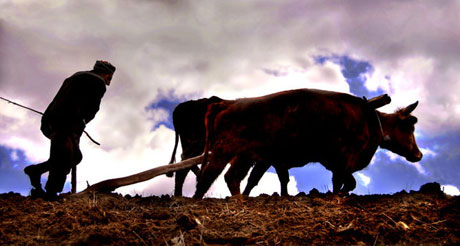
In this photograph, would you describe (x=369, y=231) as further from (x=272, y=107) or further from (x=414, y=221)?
(x=272, y=107)

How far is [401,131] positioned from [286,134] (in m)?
3.19

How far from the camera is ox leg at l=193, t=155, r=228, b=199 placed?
5.67 m

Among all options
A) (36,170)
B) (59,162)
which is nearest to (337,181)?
(59,162)

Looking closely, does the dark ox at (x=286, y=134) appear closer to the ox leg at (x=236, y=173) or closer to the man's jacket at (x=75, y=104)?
the ox leg at (x=236, y=173)

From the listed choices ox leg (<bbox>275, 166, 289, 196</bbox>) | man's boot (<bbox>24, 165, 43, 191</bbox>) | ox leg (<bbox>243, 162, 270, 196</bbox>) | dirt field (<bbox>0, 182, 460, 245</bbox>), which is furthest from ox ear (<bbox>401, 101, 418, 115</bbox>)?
man's boot (<bbox>24, 165, 43, 191</bbox>)

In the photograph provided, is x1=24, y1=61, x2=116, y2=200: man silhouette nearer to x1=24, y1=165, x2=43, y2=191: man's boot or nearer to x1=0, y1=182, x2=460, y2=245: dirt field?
x1=24, y1=165, x2=43, y2=191: man's boot

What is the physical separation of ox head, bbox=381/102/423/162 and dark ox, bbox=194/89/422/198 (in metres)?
1.36

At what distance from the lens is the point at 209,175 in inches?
223

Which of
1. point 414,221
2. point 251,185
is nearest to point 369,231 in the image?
point 414,221

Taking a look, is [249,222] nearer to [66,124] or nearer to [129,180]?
[129,180]

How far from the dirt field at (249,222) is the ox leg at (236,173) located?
113 cm

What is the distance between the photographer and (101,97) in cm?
586

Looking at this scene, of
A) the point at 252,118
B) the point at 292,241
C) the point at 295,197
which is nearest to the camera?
the point at 292,241

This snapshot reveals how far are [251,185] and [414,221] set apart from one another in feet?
12.9
